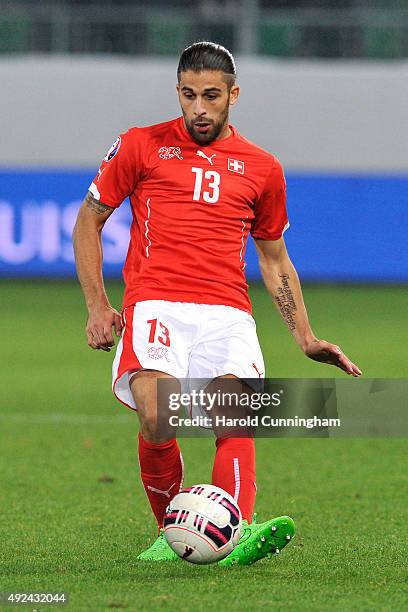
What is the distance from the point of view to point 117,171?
532cm

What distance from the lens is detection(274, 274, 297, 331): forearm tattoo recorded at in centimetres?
557

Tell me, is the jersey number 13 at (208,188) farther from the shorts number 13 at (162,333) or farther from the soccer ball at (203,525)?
the soccer ball at (203,525)

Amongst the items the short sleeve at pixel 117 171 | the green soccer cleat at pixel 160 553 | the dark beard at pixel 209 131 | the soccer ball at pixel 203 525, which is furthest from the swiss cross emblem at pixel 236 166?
the green soccer cleat at pixel 160 553

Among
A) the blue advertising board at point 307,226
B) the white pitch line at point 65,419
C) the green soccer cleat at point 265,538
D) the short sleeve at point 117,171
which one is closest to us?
the green soccer cleat at point 265,538

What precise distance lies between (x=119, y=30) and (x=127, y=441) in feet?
50.4

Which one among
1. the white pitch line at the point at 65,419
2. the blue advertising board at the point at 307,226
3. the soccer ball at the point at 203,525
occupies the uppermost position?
the soccer ball at the point at 203,525

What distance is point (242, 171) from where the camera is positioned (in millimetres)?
5367

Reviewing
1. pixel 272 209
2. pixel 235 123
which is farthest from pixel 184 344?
pixel 235 123

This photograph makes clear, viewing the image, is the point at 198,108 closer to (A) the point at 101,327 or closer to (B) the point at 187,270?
(B) the point at 187,270

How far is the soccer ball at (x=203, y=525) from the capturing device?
484 cm

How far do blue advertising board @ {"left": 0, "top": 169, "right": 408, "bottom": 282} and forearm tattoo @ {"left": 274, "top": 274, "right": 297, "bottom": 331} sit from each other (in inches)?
597

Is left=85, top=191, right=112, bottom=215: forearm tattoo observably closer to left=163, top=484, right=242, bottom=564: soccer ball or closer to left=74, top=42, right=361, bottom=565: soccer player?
left=74, top=42, right=361, bottom=565: soccer player

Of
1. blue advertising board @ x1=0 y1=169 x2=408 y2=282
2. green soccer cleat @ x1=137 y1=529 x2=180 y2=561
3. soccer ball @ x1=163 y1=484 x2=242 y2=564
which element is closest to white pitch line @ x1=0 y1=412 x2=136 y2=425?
green soccer cleat @ x1=137 y1=529 x2=180 y2=561

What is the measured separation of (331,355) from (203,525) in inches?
34.3
